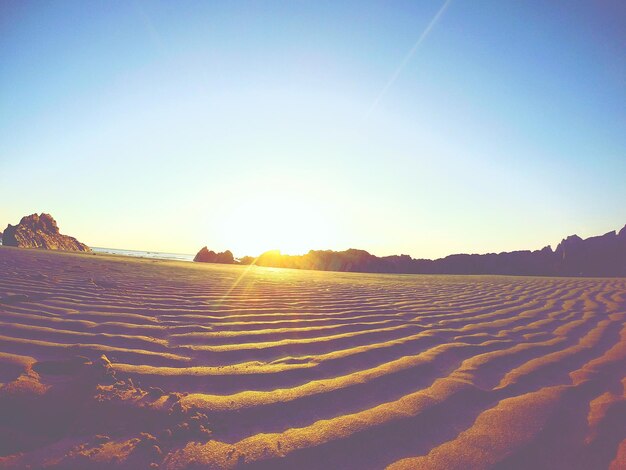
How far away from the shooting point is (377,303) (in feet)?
16.3

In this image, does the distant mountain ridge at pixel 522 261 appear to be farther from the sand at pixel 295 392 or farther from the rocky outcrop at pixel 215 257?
the sand at pixel 295 392

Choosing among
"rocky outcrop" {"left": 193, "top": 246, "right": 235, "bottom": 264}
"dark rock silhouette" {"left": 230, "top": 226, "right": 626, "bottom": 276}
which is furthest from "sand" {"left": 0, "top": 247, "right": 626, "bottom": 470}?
"rocky outcrop" {"left": 193, "top": 246, "right": 235, "bottom": 264}

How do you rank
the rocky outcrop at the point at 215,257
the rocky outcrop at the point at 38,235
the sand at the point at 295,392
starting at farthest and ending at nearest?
the rocky outcrop at the point at 215,257, the rocky outcrop at the point at 38,235, the sand at the point at 295,392

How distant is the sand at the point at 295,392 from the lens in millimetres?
1332

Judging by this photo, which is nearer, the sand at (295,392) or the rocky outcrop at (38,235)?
the sand at (295,392)

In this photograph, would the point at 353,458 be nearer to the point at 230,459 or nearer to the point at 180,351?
the point at 230,459

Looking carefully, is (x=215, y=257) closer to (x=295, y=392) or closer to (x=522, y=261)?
(x=522, y=261)

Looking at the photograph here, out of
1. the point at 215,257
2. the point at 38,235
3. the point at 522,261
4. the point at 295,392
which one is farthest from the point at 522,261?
the point at 38,235

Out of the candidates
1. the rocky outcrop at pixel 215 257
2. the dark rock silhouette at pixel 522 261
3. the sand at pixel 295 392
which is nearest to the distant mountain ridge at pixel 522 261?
the dark rock silhouette at pixel 522 261

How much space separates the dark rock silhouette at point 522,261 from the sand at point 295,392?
2048 centimetres

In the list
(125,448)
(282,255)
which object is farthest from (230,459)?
(282,255)

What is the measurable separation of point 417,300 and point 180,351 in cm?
434

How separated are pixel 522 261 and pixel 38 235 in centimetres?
3544

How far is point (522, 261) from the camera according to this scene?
2264 centimetres
